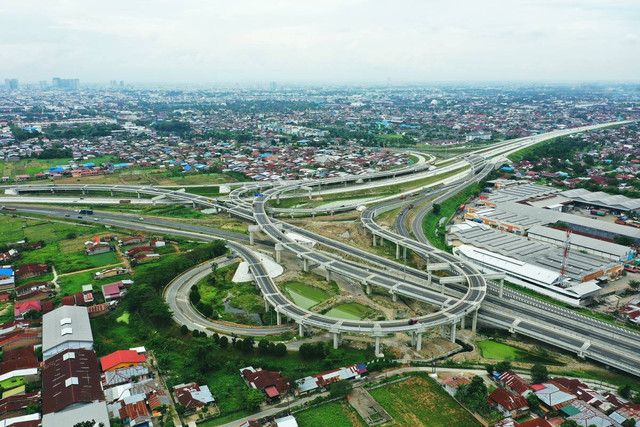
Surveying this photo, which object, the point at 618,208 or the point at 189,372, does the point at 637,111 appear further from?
the point at 189,372

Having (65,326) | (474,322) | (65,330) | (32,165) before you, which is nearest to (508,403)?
(474,322)

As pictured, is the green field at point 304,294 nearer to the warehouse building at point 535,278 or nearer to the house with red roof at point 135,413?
the warehouse building at point 535,278

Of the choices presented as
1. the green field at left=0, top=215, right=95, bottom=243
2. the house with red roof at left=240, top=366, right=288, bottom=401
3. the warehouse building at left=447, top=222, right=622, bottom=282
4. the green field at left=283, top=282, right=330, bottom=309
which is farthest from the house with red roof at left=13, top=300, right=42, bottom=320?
the warehouse building at left=447, top=222, right=622, bottom=282

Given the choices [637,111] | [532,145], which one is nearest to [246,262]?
[532,145]

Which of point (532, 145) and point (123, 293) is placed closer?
point (123, 293)

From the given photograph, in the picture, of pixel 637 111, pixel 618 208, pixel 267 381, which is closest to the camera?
pixel 267 381

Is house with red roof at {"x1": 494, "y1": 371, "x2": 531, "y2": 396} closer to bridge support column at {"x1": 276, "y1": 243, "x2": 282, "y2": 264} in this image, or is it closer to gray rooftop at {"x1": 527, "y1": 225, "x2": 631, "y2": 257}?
bridge support column at {"x1": 276, "y1": 243, "x2": 282, "y2": 264}

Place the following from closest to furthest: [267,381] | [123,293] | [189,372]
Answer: [267,381] → [189,372] → [123,293]
